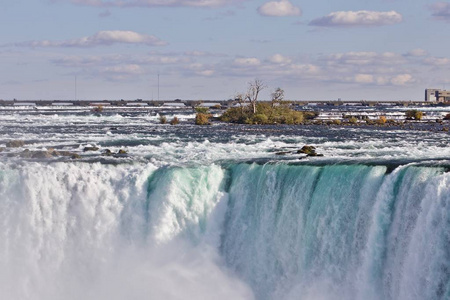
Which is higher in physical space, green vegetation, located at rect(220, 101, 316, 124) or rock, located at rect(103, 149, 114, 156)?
green vegetation, located at rect(220, 101, 316, 124)

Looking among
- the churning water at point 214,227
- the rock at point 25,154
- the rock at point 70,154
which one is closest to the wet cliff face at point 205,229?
the churning water at point 214,227

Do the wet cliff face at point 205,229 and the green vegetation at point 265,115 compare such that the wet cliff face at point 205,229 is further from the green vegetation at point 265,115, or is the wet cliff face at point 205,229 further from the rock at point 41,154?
the green vegetation at point 265,115

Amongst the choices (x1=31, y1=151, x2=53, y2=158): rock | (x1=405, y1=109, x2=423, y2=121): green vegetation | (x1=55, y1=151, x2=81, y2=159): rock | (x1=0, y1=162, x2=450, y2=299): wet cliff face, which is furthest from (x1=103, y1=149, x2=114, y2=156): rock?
(x1=405, y1=109, x2=423, y2=121): green vegetation

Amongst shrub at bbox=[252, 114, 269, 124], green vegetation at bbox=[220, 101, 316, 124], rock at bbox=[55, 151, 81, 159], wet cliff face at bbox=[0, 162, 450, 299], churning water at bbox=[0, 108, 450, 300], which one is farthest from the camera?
green vegetation at bbox=[220, 101, 316, 124]

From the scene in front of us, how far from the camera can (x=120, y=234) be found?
109ft

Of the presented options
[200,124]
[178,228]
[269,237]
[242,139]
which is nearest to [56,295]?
[178,228]

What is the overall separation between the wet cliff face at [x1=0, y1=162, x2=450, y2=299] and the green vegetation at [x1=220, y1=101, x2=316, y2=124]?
49403mm

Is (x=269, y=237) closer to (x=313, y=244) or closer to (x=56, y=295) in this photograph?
(x=313, y=244)

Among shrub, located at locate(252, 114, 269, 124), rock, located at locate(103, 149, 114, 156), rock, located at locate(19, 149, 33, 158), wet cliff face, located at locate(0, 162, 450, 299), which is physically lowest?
wet cliff face, located at locate(0, 162, 450, 299)

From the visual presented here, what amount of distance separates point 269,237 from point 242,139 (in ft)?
89.6

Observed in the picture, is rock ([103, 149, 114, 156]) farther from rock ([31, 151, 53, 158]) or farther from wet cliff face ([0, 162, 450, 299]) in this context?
wet cliff face ([0, 162, 450, 299])

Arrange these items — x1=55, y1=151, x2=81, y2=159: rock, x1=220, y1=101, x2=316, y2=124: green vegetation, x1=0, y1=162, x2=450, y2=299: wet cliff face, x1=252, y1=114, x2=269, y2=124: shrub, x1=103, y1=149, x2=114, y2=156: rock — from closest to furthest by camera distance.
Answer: x1=0, y1=162, x2=450, y2=299: wet cliff face
x1=55, y1=151, x2=81, y2=159: rock
x1=103, y1=149, x2=114, y2=156: rock
x1=252, y1=114, x2=269, y2=124: shrub
x1=220, y1=101, x2=316, y2=124: green vegetation

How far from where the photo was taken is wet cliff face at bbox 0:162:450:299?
27.1m

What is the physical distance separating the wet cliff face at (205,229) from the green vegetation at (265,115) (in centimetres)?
4940
